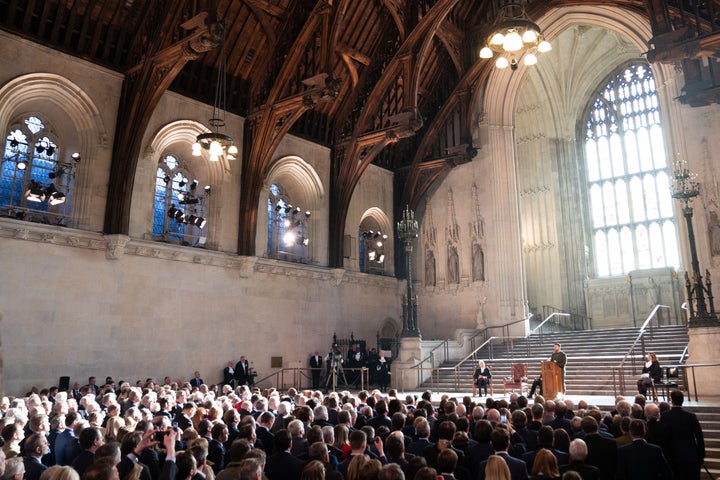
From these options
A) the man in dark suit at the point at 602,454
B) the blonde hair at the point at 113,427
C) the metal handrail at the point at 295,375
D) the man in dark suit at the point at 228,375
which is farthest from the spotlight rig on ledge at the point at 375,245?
the man in dark suit at the point at 602,454

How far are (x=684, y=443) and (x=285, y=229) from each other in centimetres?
1504

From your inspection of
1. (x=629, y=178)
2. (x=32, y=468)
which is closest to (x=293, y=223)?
(x=629, y=178)

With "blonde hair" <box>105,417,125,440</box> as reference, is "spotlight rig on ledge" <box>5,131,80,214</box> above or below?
above

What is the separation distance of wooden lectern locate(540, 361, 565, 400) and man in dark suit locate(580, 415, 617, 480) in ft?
23.8

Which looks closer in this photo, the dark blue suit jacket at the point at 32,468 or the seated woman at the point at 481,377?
the dark blue suit jacket at the point at 32,468

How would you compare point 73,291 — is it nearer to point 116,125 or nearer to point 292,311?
point 116,125

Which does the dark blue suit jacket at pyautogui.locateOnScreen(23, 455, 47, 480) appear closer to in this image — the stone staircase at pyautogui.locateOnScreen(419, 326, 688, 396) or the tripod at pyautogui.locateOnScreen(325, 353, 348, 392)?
the stone staircase at pyautogui.locateOnScreen(419, 326, 688, 396)

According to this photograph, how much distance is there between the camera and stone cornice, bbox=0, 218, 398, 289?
42.5ft

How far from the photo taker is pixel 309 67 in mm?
17125

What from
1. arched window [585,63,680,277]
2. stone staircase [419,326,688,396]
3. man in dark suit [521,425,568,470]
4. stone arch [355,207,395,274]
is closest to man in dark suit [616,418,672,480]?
man in dark suit [521,425,568,470]

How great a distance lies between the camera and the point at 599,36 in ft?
81.7

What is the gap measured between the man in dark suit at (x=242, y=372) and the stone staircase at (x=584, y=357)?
5319mm

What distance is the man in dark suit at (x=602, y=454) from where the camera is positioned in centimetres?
495

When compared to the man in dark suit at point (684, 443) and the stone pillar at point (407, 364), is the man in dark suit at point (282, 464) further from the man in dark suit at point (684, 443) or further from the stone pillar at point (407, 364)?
the stone pillar at point (407, 364)
